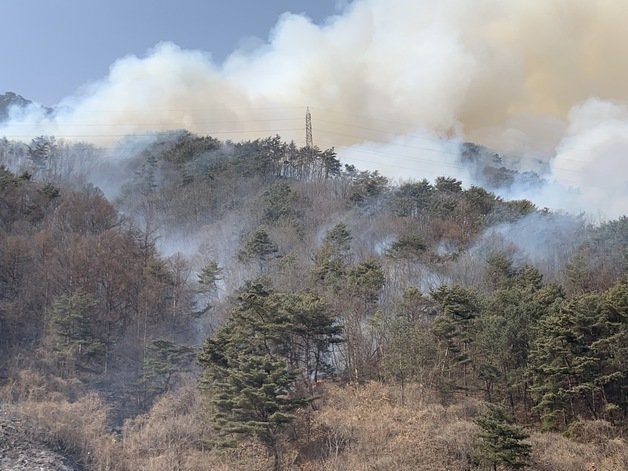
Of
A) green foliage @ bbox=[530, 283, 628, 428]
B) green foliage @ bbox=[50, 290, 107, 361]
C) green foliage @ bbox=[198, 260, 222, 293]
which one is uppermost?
green foliage @ bbox=[198, 260, 222, 293]

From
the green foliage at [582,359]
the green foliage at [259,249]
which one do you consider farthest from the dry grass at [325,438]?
the green foliage at [259,249]

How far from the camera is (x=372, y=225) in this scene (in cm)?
5056

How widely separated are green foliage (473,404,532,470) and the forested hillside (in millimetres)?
65

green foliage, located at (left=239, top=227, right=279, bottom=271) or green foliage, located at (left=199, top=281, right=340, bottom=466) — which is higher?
green foliage, located at (left=239, top=227, right=279, bottom=271)

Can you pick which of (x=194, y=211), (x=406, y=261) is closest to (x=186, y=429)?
(x=406, y=261)

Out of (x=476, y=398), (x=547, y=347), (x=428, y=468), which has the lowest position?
(x=428, y=468)

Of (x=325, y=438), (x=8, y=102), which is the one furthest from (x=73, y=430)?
(x=8, y=102)

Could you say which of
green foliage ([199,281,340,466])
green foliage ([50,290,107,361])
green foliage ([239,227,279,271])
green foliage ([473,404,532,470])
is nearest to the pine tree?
green foliage ([199,281,340,466])

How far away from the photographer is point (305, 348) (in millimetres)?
26359

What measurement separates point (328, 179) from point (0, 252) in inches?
1517

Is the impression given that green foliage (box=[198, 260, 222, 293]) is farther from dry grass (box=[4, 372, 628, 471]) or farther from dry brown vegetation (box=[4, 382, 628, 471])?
dry brown vegetation (box=[4, 382, 628, 471])

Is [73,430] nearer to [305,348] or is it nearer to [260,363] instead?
[260,363]

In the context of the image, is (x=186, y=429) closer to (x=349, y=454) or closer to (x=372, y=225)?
(x=349, y=454)

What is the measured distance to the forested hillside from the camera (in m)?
20.2
